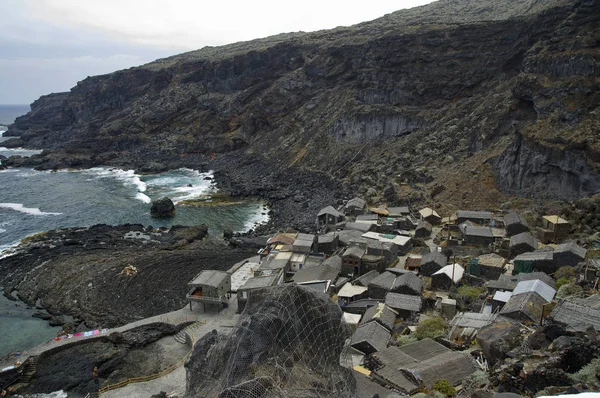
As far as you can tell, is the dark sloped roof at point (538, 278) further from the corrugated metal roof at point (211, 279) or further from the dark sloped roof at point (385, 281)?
the corrugated metal roof at point (211, 279)

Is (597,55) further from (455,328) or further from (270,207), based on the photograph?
(270,207)

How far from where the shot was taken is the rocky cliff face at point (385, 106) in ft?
128

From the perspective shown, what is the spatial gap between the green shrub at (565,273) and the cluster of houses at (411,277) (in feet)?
2.51

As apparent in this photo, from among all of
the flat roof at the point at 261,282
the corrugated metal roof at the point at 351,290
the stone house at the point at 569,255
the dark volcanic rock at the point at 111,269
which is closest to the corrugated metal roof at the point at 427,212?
the stone house at the point at 569,255

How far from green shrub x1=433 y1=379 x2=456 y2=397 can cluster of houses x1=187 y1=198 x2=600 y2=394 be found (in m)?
0.39

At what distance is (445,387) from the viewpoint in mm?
14062

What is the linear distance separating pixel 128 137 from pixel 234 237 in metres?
64.0

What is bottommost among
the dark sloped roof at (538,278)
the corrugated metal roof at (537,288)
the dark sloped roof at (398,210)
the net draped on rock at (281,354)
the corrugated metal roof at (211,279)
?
the dark sloped roof at (398,210)

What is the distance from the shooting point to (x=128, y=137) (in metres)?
95.1

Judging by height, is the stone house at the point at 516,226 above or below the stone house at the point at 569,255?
below

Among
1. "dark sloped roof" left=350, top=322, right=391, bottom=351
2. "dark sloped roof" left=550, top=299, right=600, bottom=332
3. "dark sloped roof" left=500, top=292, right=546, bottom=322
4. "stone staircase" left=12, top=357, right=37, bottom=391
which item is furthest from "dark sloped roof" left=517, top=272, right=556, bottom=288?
"stone staircase" left=12, top=357, right=37, bottom=391

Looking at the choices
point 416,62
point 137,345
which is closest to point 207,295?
point 137,345

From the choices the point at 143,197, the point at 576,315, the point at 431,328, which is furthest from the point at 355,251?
the point at 143,197

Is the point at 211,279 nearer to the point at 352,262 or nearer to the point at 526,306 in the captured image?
the point at 352,262
